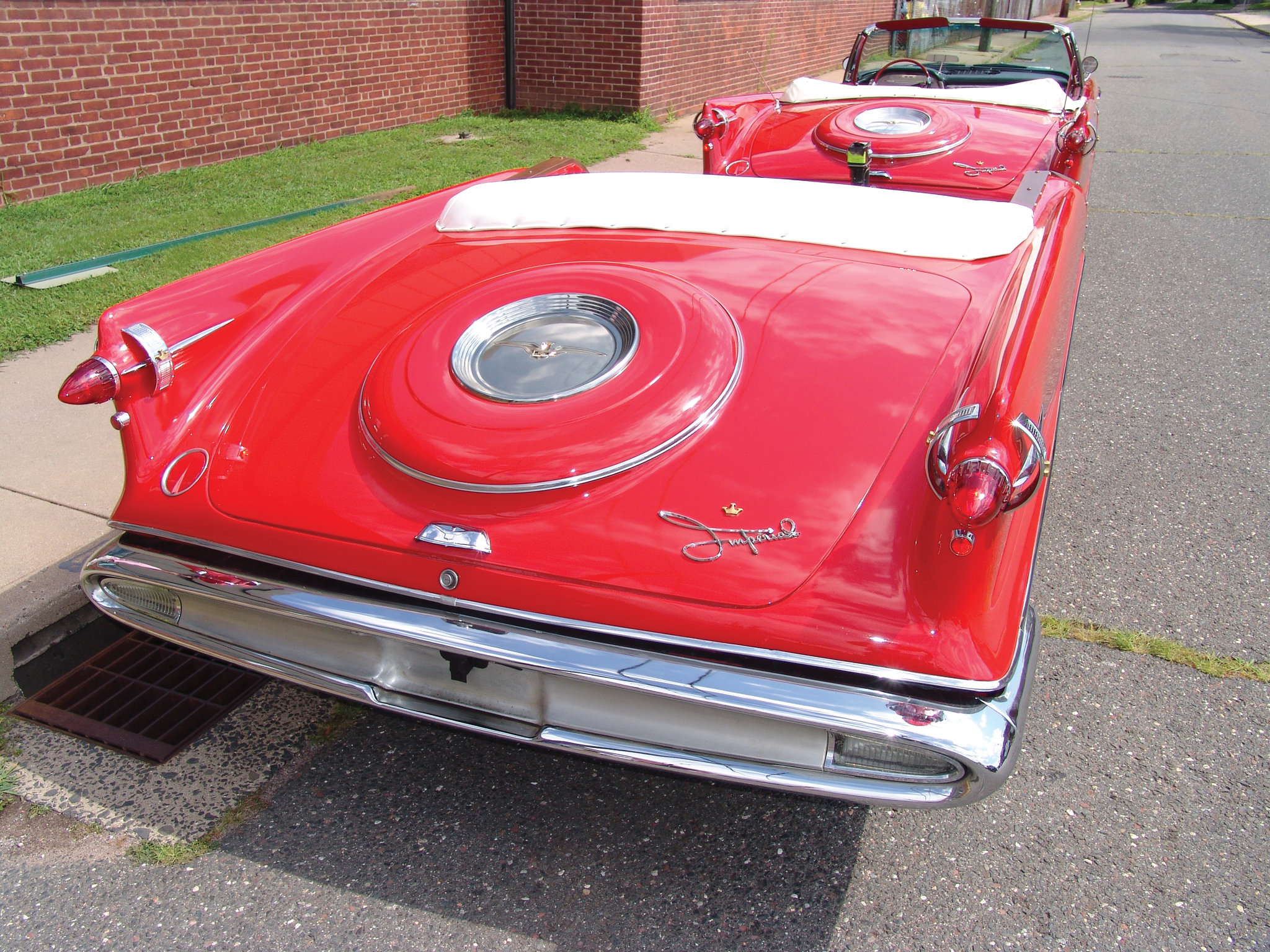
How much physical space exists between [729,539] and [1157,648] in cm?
161

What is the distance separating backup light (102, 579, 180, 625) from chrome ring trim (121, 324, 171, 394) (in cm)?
49

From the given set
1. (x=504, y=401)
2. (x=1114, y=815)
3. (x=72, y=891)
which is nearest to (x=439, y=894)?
(x=72, y=891)

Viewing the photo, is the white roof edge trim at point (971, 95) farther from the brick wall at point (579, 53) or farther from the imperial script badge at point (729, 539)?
the brick wall at point (579, 53)

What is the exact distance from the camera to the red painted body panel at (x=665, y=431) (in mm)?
1726

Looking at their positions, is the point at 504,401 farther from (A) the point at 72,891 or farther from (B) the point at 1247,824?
(B) the point at 1247,824

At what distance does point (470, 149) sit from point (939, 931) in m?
7.49

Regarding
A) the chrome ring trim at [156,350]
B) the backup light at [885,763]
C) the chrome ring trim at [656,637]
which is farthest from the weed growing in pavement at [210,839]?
the backup light at [885,763]

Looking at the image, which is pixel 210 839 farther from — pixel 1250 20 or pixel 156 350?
pixel 1250 20

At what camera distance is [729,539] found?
1802 mm

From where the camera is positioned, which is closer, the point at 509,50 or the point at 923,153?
the point at 923,153

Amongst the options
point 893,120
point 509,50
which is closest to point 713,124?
point 893,120

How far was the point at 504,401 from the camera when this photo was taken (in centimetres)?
206

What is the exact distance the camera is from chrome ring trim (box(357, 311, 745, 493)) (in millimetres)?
1908

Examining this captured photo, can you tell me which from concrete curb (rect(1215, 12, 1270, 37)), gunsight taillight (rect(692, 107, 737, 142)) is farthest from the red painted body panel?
concrete curb (rect(1215, 12, 1270, 37))
